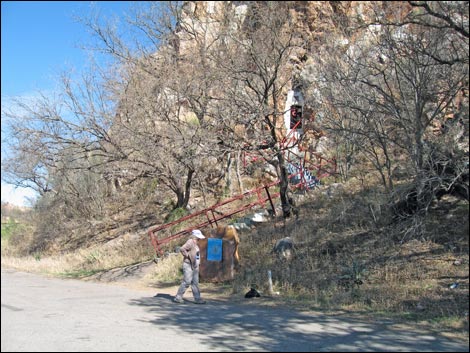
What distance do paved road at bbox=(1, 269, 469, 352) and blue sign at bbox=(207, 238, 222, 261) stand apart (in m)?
3.05

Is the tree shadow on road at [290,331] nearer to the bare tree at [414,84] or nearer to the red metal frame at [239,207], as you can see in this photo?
the bare tree at [414,84]

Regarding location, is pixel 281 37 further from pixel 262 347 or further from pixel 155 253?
pixel 262 347

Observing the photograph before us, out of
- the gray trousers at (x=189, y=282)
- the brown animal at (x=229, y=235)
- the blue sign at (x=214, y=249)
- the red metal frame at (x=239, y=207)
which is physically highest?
the red metal frame at (x=239, y=207)

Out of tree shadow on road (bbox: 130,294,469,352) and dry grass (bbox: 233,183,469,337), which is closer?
tree shadow on road (bbox: 130,294,469,352)

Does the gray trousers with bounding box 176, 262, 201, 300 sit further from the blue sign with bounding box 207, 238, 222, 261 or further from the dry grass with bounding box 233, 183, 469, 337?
the blue sign with bounding box 207, 238, 222, 261

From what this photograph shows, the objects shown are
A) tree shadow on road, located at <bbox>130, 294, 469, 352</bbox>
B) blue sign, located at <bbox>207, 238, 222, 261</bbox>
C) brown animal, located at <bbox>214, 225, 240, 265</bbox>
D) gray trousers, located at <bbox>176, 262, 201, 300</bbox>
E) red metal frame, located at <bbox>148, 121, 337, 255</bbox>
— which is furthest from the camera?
red metal frame, located at <bbox>148, 121, 337, 255</bbox>

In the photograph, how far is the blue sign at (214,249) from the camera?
46.1 ft

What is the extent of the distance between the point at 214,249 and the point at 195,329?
252 inches

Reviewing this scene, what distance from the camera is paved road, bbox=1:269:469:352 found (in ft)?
21.7

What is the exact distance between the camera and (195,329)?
777cm

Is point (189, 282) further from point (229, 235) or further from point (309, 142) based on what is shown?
point (309, 142)

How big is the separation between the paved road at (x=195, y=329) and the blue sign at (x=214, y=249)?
3051mm

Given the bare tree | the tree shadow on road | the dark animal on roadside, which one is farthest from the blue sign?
the bare tree

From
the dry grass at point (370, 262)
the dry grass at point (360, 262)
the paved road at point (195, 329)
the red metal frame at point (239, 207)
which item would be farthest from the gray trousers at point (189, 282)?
the red metal frame at point (239, 207)
